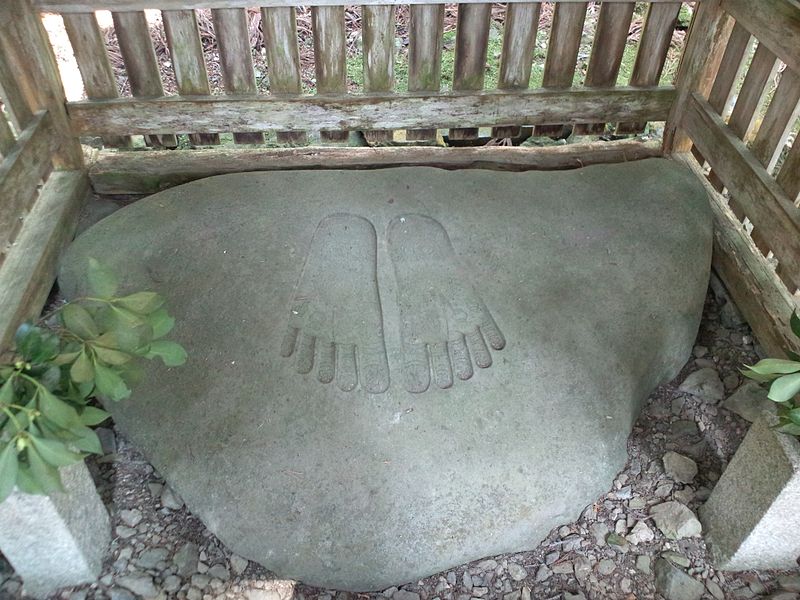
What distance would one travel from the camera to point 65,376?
147cm

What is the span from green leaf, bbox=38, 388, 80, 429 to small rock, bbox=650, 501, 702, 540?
162 centimetres

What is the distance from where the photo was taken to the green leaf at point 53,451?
1331 millimetres

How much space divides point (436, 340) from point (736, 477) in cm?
93

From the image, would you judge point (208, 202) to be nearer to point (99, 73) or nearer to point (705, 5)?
point (99, 73)

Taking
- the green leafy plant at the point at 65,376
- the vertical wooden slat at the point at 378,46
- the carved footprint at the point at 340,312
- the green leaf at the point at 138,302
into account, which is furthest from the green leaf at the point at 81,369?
the vertical wooden slat at the point at 378,46

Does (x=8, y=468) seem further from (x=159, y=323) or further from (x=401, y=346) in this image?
(x=401, y=346)

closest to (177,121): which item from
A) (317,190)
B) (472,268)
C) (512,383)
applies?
(317,190)

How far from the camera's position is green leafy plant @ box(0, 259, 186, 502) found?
1334mm

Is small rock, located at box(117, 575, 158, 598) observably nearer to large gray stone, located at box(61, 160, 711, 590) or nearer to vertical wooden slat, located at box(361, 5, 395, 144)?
large gray stone, located at box(61, 160, 711, 590)

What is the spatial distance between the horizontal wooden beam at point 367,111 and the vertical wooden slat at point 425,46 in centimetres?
6

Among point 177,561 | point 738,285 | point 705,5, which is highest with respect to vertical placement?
point 705,5

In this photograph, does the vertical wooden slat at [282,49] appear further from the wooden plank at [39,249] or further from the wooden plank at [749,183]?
the wooden plank at [749,183]

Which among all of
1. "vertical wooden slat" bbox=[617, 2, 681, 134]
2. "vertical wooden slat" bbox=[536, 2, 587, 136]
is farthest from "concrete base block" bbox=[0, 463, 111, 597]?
"vertical wooden slat" bbox=[617, 2, 681, 134]

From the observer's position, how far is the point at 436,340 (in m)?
2.20
